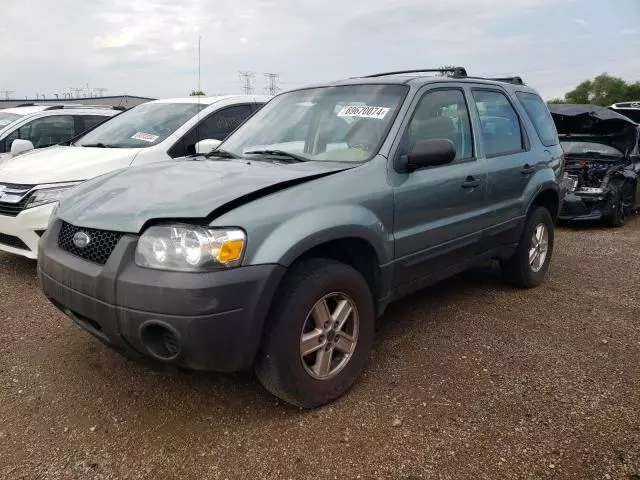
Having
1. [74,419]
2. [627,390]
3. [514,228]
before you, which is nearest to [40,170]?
[74,419]

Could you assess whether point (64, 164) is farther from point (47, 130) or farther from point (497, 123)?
point (497, 123)

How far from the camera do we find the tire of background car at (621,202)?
26.4ft

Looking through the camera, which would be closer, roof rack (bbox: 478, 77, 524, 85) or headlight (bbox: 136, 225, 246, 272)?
headlight (bbox: 136, 225, 246, 272)

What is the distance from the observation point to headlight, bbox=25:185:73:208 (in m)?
4.60

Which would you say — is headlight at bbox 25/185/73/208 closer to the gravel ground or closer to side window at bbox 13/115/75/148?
the gravel ground

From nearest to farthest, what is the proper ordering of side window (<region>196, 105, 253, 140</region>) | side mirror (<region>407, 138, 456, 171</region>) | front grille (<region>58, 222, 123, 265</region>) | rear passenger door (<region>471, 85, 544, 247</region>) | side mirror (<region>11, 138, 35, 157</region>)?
front grille (<region>58, 222, 123, 265</region>), side mirror (<region>407, 138, 456, 171</region>), rear passenger door (<region>471, 85, 544, 247</region>), side window (<region>196, 105, 253, 140</region>), side mirror (<region>11, 138, 35, 157</region>)

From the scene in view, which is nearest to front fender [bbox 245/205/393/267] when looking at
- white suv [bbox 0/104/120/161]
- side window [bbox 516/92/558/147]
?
side window [bbox 516/92/558/147]

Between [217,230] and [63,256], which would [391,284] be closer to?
[217,230]

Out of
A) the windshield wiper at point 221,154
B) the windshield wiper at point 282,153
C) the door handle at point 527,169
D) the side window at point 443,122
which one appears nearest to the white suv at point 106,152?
the windshield wiper at point 221,154

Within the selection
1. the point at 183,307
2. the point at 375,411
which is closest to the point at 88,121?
the point at 183,307

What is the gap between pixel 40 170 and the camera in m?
4.84

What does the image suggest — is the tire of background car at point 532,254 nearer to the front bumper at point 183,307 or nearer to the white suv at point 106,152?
the white suv at point 106,152

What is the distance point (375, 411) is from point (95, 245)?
66.4 inches

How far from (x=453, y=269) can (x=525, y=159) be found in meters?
1.34
